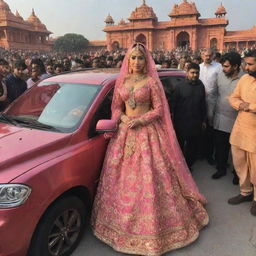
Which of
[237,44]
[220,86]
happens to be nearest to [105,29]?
[237,44]

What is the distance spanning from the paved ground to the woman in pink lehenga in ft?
0.35

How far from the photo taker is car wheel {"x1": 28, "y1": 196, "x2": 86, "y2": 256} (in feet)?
7.50

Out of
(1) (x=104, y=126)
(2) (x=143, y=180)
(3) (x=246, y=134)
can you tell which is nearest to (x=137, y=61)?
(1) (x=104, y=126)

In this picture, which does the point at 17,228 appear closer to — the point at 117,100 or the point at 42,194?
the point at 42,194

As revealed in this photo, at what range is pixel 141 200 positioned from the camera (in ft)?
8.76

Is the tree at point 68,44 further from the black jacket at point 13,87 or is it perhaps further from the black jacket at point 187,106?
the black jacket at point 187,106

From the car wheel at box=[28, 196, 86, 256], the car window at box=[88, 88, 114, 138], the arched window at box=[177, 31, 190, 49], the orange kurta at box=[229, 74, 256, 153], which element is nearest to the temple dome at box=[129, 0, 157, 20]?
the arched window at box=[177, 31, 190, 49]

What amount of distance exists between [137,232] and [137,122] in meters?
1.05

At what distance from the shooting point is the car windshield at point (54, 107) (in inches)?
111

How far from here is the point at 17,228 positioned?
2.04 meters

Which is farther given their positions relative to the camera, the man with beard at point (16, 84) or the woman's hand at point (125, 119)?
the man with beard at point (16, 84)

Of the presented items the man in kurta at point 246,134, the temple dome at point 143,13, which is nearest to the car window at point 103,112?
the man in kurta at point 246,134

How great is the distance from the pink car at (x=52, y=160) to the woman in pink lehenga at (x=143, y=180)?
0.60 feet

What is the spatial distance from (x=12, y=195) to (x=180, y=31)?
172ft
